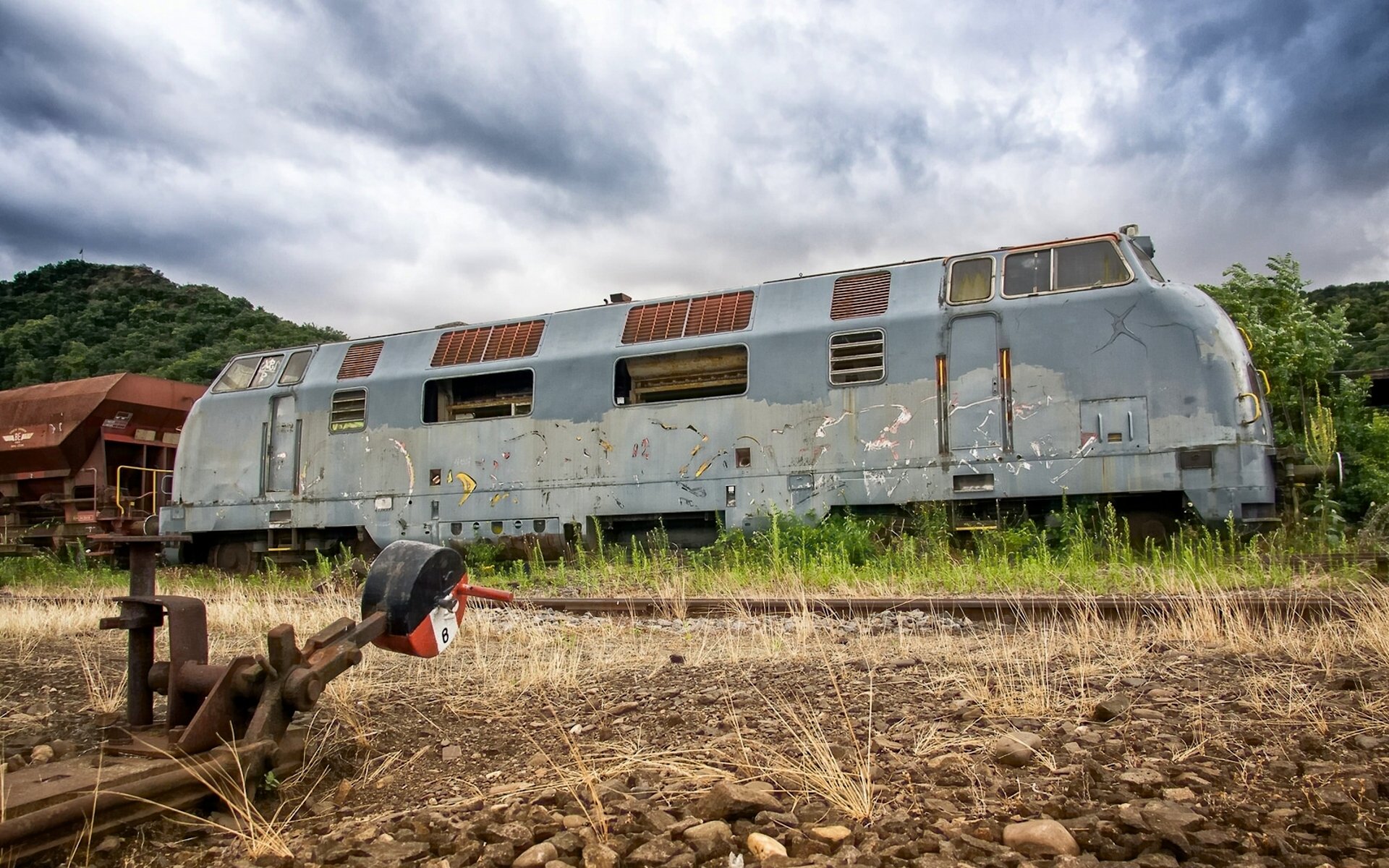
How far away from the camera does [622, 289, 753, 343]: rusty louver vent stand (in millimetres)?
9875

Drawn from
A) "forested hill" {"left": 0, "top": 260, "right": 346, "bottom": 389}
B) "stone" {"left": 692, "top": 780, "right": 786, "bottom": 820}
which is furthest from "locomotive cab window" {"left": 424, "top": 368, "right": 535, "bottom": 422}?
"forested hill" {"left": 0, "top": 260, "right": 346, "bottom": 389}

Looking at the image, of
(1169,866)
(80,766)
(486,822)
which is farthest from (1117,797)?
(80,766)

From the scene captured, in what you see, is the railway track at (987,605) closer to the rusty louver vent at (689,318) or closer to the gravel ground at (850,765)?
the gravel ground at (850,765)

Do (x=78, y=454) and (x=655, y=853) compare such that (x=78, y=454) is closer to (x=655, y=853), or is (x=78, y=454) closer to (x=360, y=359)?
(x=360, y=359)

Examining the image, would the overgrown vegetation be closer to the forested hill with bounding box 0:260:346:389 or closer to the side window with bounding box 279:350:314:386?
the side window with bounding box 279:350:314:386

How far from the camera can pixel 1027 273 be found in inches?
348

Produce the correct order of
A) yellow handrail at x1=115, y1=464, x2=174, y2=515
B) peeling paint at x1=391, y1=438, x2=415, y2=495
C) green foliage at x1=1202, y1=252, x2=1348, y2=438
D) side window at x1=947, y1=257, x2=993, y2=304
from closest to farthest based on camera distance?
side window at x1=947, y1=257, x2=993, y2=304, peeling paint at x1=391, y1=438, x2=415, y2=495, yellow handrail at x1=115, y1=464, x2=174, y2=515, green foliage at x1=1202, y1=252, x2=1348, y2=438

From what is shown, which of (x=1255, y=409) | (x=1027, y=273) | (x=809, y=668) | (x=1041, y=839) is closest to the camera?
(x=1041, y=839)

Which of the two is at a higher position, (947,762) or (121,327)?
(121,327)

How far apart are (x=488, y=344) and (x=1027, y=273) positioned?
6239 millimetres

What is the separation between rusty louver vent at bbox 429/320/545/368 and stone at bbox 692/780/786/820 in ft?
29.2

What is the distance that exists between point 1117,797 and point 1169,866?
1.19ft

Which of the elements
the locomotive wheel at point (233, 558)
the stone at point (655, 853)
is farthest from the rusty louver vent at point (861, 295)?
the locomotive wheel at point (233, 558)

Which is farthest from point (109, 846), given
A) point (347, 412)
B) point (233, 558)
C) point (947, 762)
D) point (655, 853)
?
point (233, 558)
